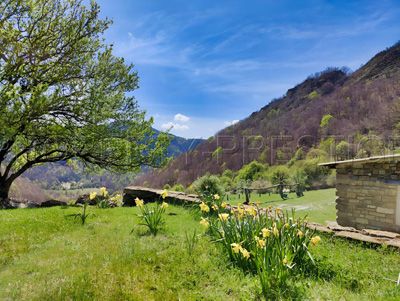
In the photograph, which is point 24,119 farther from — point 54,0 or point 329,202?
point 329,202

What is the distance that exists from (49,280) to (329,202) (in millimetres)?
15817

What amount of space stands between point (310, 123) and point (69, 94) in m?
55.0

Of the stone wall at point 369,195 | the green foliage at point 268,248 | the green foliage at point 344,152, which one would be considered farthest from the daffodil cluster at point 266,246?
the green foliage at point 344,152

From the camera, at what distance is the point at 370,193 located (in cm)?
1144

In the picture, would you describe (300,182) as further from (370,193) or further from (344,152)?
(344,152)

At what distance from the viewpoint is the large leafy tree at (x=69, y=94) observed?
42.1 ft

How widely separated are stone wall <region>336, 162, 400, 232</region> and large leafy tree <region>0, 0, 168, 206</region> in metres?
8.63

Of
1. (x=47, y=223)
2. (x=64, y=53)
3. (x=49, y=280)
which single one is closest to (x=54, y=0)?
(x=64, y=53)

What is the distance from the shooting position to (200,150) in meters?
81.6

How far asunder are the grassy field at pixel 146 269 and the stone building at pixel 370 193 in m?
4.07

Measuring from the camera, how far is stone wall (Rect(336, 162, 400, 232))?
10.9 m

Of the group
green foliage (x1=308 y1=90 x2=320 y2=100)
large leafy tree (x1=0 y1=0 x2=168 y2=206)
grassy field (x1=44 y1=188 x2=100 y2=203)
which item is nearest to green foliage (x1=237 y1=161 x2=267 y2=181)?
grassy field (x1=44 y1=188 x2=100 y2=203)

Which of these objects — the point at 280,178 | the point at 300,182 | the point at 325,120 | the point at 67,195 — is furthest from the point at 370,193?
the point at 67,195

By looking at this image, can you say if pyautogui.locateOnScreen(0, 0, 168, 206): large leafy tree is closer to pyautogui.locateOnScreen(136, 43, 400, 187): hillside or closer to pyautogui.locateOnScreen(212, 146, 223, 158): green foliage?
pyautogui.locateOnScreen(136, 43, 400, 187): hillside
